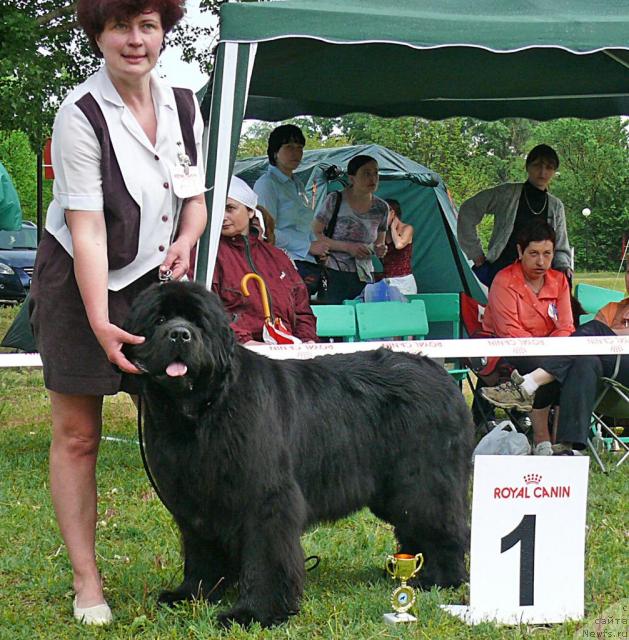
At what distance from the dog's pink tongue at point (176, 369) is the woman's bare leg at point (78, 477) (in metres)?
0.50

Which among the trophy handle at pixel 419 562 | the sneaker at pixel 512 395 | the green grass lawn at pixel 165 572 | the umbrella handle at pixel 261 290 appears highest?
the umbrella handle at pixel 261 290

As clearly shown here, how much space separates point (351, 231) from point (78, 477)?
14.8ft

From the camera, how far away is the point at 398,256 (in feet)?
25.3

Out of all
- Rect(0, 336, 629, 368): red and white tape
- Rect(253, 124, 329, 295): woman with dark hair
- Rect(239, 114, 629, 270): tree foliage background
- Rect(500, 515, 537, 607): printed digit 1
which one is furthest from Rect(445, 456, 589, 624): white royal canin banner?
Rect(239, 114, 629, 270): tree foliage background

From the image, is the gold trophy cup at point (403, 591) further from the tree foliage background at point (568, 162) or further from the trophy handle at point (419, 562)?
the tree foliage background at point (568, 162)

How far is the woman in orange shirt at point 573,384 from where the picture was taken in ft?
18.0

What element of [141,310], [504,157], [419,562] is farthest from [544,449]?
[504,157]

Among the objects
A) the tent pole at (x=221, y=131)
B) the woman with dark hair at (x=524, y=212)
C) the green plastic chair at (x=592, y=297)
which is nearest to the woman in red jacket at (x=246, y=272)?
the tent pole at (x=221, y=131)

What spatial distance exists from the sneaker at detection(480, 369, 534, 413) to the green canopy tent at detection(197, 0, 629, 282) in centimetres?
184

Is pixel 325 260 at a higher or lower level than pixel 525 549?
higher

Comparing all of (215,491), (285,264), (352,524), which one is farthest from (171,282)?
(285,264)

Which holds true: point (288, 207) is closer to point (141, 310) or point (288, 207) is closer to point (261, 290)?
point (261, 290)

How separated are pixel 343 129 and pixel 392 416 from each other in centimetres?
2195

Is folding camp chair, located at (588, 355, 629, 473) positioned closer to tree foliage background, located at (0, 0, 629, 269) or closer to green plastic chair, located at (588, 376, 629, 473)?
green plastic chair, located at (588, 376, 629, 473)
